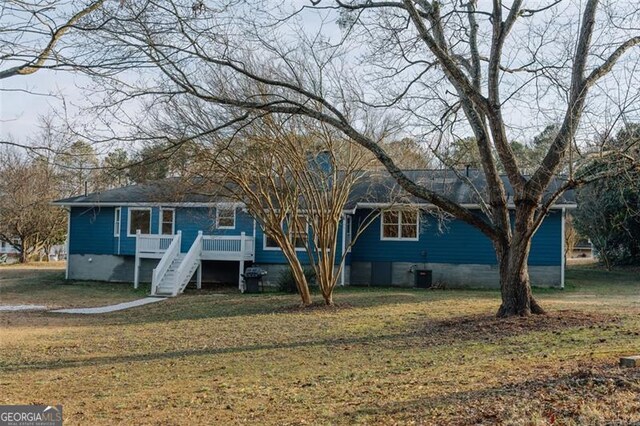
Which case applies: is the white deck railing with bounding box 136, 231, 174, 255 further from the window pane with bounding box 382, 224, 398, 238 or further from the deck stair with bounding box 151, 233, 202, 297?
the window pane with bounding box 382, 224, 398, 238

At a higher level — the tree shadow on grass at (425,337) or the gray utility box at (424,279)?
the gray utility box at (424,279)

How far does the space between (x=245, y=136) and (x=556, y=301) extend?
9570 mm

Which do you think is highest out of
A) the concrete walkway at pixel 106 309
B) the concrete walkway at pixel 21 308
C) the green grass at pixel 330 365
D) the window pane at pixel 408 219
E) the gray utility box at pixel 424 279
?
the window pane at pixel 408 219

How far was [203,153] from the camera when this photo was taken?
13.2 meters


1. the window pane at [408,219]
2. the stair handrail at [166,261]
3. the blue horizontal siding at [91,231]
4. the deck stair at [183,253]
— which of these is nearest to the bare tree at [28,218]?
the blue horizontal siding at [91,231]

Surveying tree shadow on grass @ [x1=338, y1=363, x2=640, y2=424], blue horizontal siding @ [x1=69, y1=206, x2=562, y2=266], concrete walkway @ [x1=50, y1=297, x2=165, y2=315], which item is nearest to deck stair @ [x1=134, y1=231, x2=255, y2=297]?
blue horizontal siding @ [x1=69, y1=206, x2=562, y2=266]

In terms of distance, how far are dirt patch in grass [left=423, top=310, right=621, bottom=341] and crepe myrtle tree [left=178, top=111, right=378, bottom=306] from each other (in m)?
4.65

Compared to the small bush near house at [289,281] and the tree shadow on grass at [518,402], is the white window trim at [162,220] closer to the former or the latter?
the small bush near house at [289,281]

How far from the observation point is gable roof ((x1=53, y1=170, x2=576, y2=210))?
651 inches

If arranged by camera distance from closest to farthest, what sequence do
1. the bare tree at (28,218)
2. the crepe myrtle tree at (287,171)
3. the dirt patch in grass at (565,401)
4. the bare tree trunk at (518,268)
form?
1. the dirt patch in grass at (565,401)
2. the bare tree trunk at (518,268)
3. the crepe myrtle tree at (287,171)
4. the bare tree at (28,218)

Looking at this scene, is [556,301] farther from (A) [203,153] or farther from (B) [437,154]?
(A) [203,153]

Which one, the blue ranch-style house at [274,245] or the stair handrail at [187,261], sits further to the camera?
the blue ranch-style house at [274,245]

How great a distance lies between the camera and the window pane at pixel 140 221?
25.6 metres

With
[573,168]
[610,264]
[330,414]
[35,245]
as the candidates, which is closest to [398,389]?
[330,414]
